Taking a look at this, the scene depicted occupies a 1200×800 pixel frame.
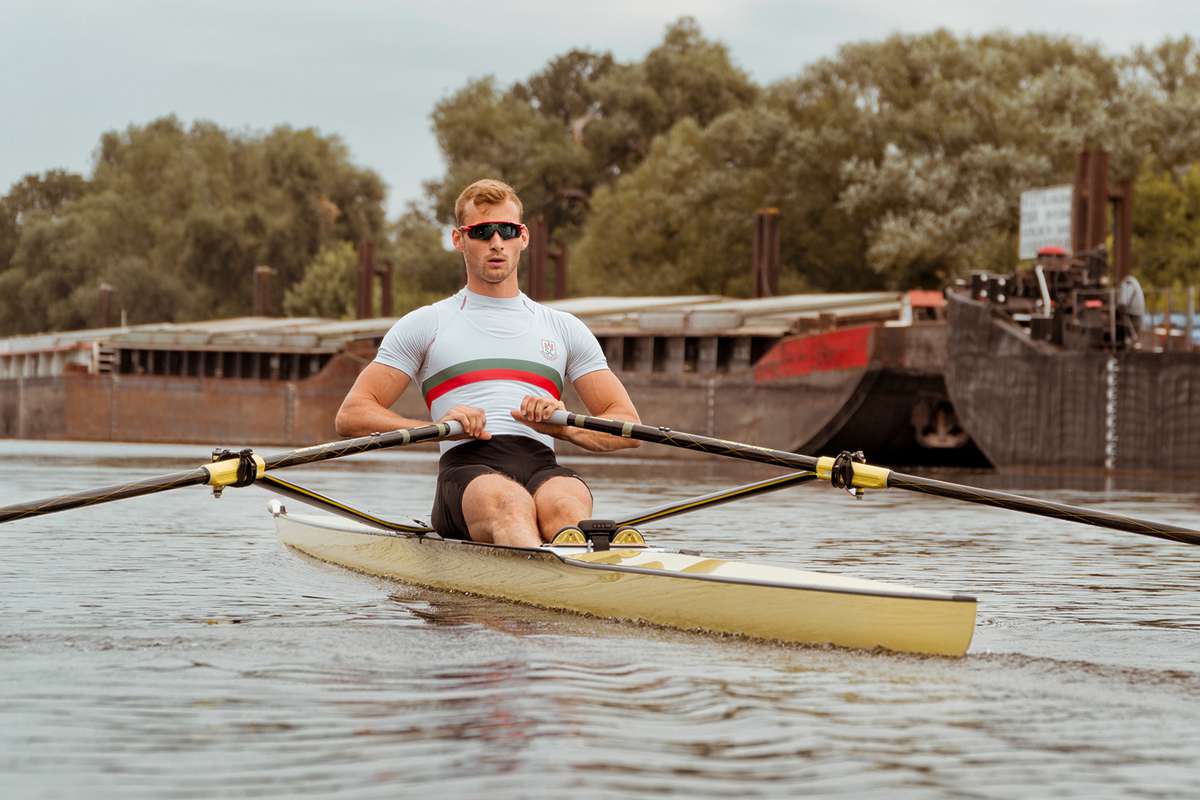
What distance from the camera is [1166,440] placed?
1145 inches

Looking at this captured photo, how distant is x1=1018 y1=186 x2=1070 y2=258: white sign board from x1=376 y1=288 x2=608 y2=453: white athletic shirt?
32.5m

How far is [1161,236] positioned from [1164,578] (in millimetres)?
52226

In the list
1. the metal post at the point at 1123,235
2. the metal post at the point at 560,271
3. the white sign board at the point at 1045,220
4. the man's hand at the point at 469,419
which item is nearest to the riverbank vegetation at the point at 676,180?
the metal post at the point at 560,271

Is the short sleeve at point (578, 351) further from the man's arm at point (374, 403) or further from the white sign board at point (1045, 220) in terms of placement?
the white sign board at point (1045, 220)

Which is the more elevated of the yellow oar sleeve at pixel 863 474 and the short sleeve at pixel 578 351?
the short sleeve at pixel 578 351

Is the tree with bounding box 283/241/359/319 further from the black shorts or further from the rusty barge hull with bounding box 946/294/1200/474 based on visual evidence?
the black shorts

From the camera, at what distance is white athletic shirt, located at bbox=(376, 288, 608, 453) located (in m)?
9.52

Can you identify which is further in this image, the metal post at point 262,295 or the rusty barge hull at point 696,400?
the metal post at point 262,295

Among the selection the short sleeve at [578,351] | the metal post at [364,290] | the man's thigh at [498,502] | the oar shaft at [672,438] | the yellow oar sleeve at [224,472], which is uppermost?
the metal post at [364,290]

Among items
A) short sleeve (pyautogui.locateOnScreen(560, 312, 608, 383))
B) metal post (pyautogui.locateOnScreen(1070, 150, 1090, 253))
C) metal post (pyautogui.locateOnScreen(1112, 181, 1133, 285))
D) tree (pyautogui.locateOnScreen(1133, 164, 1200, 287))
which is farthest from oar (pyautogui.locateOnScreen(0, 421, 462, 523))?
tree (pyautogui.locateOnScreen(1133, 164, 1200, 287))

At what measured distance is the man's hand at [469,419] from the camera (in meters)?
9.18

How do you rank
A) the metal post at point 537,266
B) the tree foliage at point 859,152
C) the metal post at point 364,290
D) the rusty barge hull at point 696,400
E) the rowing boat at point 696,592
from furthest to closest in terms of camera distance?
the metal post at point 364,290
the tree foliage at point 859,152
the metal post at point 537,266
the rusty barge hull at point 696,400
the rowing boat at point 696,592

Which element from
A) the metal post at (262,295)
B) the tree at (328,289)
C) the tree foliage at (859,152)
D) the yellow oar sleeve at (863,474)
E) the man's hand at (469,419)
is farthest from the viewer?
the tree at (328,289)

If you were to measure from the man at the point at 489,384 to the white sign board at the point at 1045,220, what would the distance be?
3249 cm
